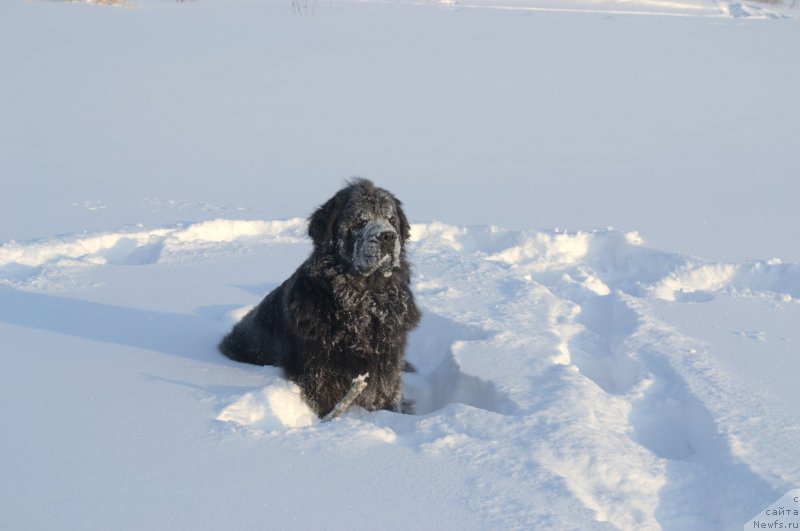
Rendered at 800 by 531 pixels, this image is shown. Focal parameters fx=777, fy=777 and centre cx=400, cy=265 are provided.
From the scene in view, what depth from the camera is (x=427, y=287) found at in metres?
6.32

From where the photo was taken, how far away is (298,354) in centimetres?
468

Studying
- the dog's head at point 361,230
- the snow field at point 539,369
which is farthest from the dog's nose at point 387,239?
the snow field at point 539,369

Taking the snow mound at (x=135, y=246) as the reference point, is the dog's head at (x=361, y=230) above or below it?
above

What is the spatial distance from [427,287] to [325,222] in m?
1.89

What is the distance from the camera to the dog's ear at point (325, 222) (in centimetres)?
458

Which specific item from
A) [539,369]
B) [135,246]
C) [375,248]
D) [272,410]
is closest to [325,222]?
[375,248]

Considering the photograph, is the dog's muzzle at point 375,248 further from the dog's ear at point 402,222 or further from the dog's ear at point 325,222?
the dog's ear at point 402,222

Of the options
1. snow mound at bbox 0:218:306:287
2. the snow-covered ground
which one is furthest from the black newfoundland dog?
snow mound at bbox 0:218:306:287

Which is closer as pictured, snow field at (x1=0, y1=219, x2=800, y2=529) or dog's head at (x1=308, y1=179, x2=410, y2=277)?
snow field at (x1=0, y1=219, x2=800, y2=529)

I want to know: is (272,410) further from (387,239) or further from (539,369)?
(539,369)

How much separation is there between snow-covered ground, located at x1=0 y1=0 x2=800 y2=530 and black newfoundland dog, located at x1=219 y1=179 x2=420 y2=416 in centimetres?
19

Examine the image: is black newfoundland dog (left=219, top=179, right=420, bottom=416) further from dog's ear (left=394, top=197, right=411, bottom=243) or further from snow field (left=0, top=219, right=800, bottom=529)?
snow field (left=0, top=219, right=800, bottom=529)

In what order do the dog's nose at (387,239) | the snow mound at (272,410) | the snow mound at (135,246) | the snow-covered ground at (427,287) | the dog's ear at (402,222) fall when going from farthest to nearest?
the snow mound at (135,246), the dog's ear at (402,222), the dog's nose at (387,239), the snow mound at (272,410), the snow-covered ground at (427,287)

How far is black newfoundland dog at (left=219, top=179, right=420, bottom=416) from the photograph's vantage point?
4.55 metres
